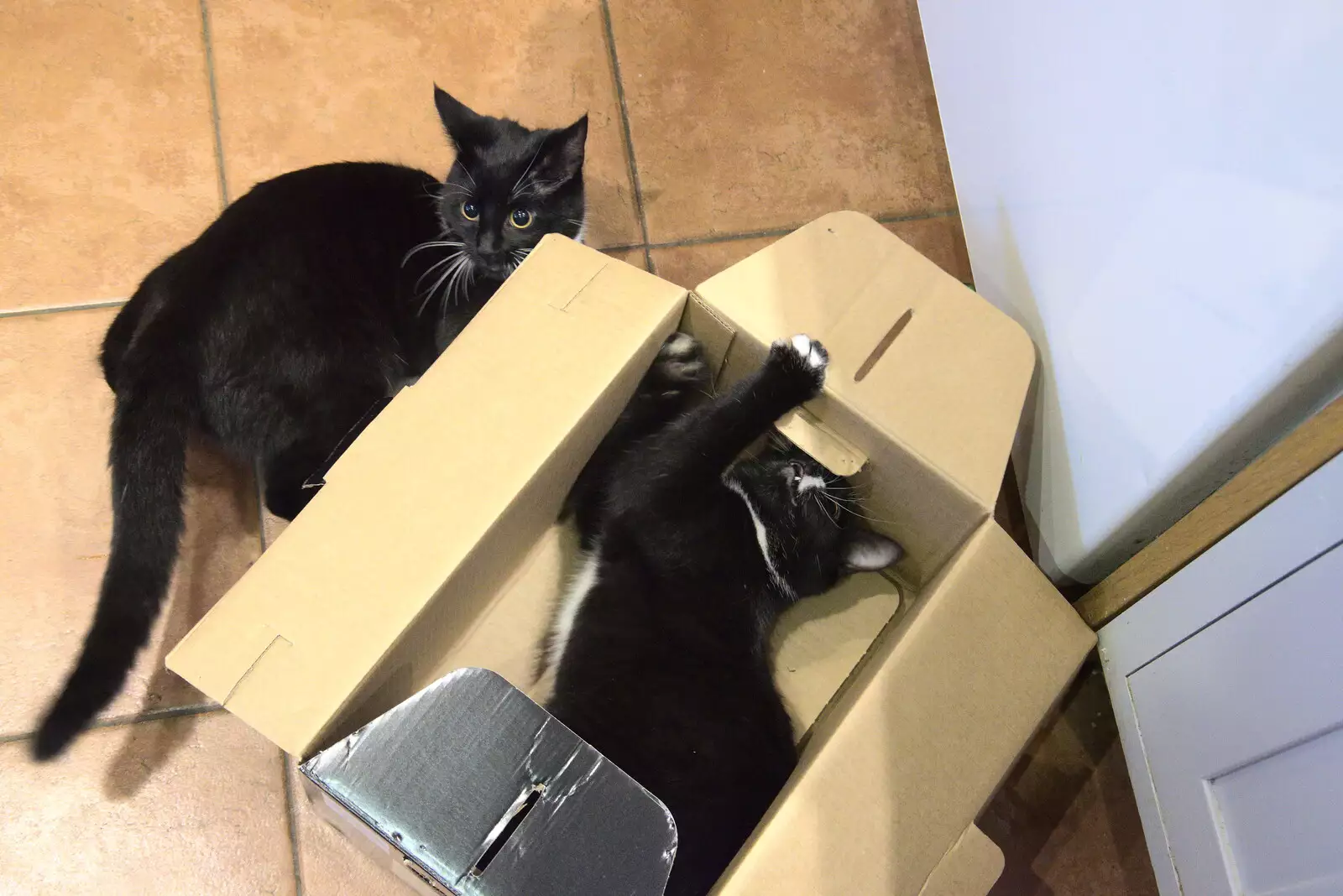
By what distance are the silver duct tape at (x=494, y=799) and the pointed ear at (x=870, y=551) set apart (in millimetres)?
418

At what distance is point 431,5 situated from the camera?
4.71 feet

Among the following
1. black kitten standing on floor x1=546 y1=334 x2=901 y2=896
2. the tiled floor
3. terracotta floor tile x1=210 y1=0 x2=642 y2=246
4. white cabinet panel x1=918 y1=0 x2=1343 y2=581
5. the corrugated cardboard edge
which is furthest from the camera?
terracotta floor tile x1=210 y1=0 x2=642 y2=246

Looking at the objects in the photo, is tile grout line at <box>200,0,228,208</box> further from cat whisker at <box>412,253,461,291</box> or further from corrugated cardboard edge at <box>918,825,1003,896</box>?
corrugated cardboard edge at <box>918,825,1003,896</box>

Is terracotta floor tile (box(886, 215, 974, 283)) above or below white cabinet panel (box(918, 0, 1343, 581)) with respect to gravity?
below

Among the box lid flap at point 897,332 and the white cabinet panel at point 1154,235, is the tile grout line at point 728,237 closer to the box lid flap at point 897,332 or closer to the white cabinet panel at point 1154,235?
the white cabinet panel at point 1154,235

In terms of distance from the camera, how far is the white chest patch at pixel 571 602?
0.97 metres

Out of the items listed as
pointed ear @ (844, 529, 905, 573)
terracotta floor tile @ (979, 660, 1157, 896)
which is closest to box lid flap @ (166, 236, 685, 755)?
pointed ear @ (844, 529, 905, 573)

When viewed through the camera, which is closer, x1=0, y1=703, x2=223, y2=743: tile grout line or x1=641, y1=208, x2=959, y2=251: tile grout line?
x1=0, y1=703, x2=223, y2=743: tile grout line

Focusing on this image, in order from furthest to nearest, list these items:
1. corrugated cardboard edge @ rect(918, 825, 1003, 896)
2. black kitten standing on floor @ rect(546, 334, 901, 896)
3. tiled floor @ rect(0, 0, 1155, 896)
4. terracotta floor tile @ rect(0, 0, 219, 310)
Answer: terracotta floor tile @ rect(0, 0, 219, 310) < tiled floor @ rect(0, 0, 1155, 896) < black kitten standing on floor @ rect(546, 334, 901, 896) < corrugated cardboard edge @ rect(918, 825, 1003, 896)

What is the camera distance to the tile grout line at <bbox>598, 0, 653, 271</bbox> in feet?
4.49

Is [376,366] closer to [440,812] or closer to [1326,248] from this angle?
[440,812]

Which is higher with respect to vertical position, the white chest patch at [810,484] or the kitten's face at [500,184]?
the kitten's face at [500,184]

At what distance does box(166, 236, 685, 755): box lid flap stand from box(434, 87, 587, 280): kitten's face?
9.4 inches

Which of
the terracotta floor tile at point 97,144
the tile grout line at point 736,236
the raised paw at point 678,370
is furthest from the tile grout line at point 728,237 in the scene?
the terracotta floor tile at point 97,144
